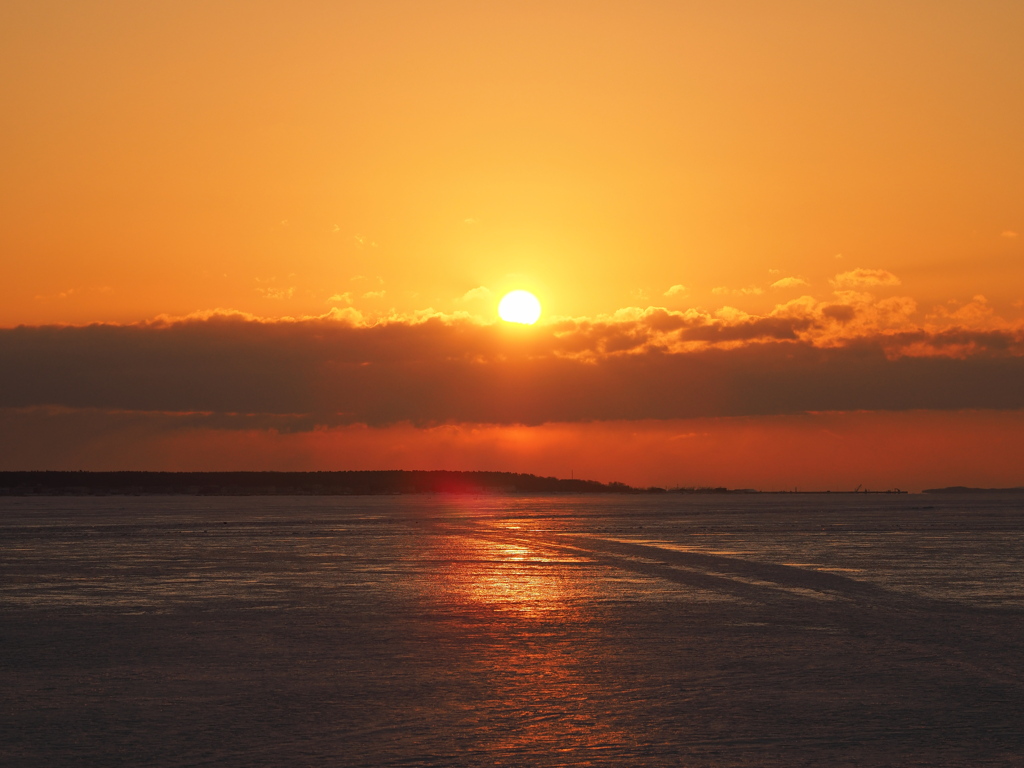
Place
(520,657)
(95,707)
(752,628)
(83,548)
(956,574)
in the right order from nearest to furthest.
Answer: (95,707) → (520,657) → (752,628) → (956,574) → (83,548)

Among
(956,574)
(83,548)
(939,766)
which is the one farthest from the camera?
(83,548)

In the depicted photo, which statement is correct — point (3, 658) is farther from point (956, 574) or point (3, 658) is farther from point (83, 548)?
point (83, 548)

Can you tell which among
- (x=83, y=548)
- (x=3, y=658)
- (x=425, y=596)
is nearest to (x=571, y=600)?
(x=425, y=596)

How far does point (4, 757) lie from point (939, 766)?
26.3 feet

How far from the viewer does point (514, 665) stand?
14258mm

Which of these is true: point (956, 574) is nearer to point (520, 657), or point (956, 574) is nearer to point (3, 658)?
point (520, 657)

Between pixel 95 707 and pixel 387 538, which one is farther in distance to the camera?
→ pixel 387 538

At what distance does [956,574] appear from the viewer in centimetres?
2789

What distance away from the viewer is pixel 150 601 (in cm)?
2209

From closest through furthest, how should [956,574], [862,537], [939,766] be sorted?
[939,766], [956,574], [862,537]

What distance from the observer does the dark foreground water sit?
995 cm

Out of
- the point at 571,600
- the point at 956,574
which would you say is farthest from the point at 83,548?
the point at 956,574

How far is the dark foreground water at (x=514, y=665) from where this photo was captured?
995 cm

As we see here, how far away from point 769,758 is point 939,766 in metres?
1.39
